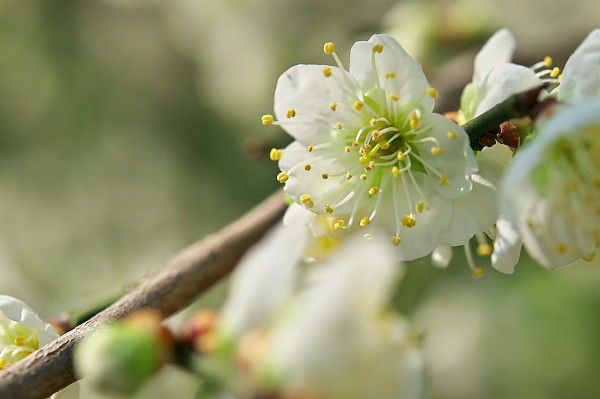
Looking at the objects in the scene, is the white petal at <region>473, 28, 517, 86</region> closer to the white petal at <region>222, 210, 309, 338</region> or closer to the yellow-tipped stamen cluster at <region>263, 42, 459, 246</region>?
the yellow-tipped stamen cluster at <region>263, 42, 459, 246</region>

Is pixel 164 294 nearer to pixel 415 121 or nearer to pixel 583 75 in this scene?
pixel 415 121

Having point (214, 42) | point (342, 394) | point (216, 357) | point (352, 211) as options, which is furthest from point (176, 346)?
point (214, 42)

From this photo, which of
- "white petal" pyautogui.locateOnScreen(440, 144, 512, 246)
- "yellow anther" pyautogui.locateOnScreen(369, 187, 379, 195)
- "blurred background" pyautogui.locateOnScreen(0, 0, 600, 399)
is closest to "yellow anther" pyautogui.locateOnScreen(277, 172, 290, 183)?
"yellow anther" pyautogui.locateOnScreen(369, 187, 379, 195)

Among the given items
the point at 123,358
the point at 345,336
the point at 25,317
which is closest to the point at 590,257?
the point at 345,336

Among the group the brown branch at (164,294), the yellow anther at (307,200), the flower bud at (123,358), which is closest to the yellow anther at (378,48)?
the yellow anther at (307,200)

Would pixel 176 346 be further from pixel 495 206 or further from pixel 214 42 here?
pixel 214 42

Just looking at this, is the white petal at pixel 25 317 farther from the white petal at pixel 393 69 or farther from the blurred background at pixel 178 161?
the blurred background at pixel 178 161
